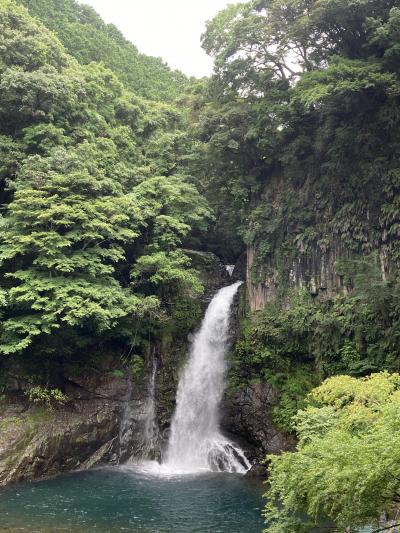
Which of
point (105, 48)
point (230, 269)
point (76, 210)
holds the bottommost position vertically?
point (230, 269)

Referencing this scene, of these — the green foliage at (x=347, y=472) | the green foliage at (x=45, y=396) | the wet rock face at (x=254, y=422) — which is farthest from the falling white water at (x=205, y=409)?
the green foliage at (x=347, y=472)

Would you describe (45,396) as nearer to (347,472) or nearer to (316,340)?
(316,340)

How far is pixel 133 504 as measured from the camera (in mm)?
13570

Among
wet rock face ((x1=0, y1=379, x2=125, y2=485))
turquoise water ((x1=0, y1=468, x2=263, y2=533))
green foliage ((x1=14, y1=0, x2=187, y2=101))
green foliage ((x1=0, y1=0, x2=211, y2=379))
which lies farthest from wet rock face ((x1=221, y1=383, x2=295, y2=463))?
green foliage ((x1=14, y1=0, x2=187, y2=101))

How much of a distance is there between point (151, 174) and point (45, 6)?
19747 mm

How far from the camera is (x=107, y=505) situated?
44.3ft

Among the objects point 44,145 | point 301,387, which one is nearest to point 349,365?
point 301,387

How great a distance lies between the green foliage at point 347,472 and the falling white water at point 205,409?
9.21 metres

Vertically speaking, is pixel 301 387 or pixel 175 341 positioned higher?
pixel 175 341

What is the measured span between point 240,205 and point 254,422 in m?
11.4

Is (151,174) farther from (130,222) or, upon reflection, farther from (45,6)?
(45,6)

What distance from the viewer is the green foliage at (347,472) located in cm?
630

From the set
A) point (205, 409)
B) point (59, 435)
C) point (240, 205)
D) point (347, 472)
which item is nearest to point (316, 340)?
point (205, 409)

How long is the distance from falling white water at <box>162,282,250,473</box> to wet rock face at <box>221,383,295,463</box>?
39 centimetres
